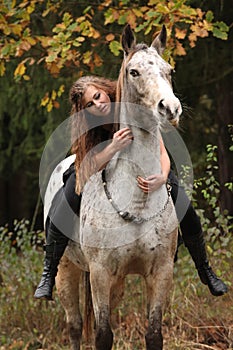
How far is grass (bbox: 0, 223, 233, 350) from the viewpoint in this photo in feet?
22.7

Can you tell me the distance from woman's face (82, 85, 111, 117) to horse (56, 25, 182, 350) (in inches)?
10.2

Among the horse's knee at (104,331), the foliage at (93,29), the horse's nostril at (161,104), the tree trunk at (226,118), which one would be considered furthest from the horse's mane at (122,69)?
the tree trunk at (226,118)

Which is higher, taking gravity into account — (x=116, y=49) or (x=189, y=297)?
(x=116, y=49)

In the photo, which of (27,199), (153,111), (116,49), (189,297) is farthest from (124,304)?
(27,199)

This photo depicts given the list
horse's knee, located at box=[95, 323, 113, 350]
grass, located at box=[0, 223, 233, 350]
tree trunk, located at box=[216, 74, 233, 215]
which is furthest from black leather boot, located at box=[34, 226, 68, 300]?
tree trunk, located at box=[216, 74, 233, 215]

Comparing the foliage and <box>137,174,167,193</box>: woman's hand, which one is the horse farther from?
the foliage

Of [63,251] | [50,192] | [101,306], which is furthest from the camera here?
[50,192]

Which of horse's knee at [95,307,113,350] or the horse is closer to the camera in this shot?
the horse

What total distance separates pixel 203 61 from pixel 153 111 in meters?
5.04

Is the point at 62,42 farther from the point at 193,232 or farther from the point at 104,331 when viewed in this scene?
the point at 104,331

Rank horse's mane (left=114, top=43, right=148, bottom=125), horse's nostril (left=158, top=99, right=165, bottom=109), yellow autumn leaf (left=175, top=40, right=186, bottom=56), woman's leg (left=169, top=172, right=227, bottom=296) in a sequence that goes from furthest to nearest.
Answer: yellow autumn leaf (left=175, top=40, right=186, bottom=56) < woman's leg (left=169, top=172, right=227, bottom=296) < horse's mane (left=114, top=43, right=148, bottom=125) < horse's nostril (left=158, top=99, right=165, bottom=109)

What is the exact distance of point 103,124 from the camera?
538 centimetres

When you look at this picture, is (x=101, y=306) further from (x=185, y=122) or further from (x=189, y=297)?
(x=185, y=122)

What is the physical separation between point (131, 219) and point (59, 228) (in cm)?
94
